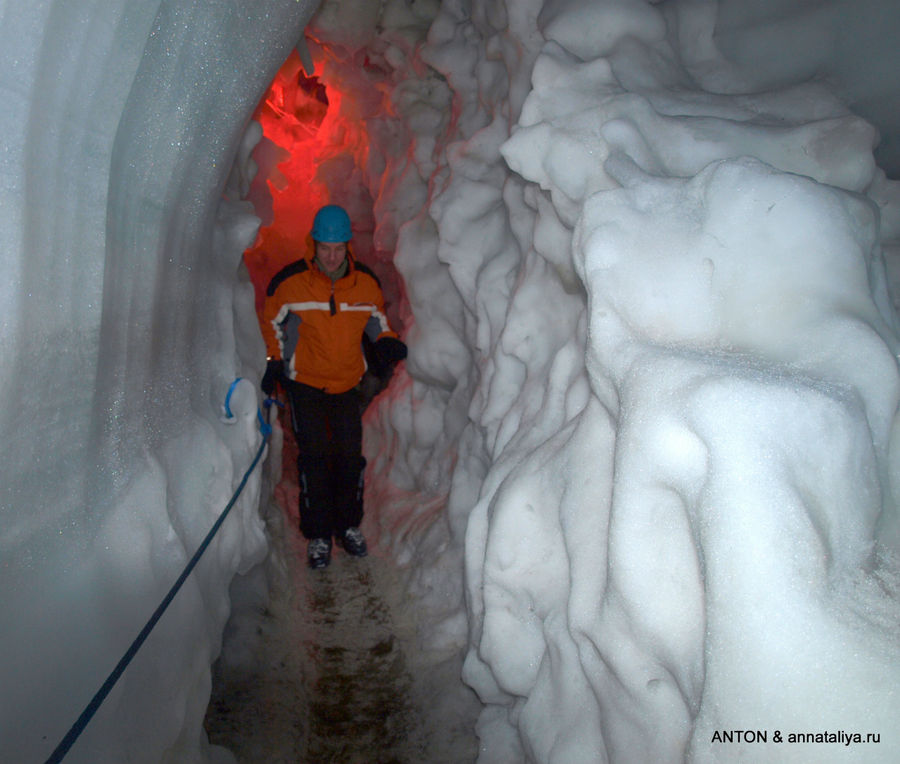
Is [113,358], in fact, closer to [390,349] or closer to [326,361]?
[326,361]

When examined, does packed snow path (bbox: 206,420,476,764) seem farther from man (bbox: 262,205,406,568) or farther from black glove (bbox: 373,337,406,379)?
black glove (bbox: 373,337,406,379)

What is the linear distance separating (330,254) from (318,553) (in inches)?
61.5

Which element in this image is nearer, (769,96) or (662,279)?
(662,279)

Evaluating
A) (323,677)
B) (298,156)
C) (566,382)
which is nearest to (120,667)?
(323,677)

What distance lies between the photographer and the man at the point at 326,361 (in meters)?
3.52

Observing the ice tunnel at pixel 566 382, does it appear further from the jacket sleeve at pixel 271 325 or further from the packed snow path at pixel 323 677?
the jacket sleeve at pixel 271 325

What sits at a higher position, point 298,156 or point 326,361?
point 298,156

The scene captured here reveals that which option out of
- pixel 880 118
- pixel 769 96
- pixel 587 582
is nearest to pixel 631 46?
pixel 769 96

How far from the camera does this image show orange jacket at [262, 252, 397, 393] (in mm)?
3527

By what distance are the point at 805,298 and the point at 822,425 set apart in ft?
1.14

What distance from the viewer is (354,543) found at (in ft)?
12.2

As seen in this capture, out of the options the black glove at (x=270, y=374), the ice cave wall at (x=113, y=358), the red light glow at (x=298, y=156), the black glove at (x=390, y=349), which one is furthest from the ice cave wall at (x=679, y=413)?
the red light glow at (x=298, y=156)

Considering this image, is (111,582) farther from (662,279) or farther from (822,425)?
(822,425)

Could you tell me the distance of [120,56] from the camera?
65.1 inches
